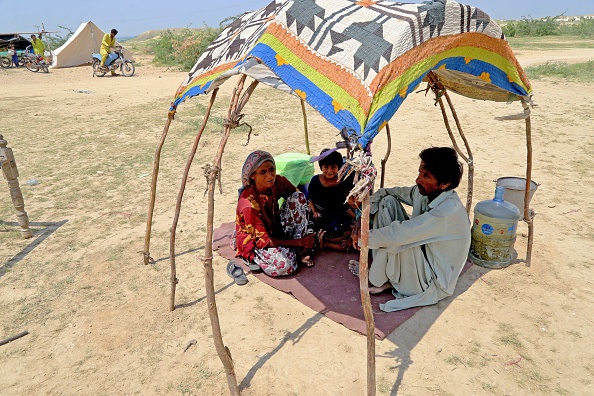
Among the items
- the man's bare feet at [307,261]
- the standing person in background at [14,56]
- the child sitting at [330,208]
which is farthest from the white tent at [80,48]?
the man's bare feet at [307,261]

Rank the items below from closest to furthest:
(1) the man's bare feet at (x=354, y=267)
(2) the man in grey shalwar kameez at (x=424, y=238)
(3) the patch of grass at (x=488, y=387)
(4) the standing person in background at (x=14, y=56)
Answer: (3) the patch of grass at (x=488, y=387), (2) the man in grey shalwar kameez at (x=424, y=238), (1) the man's bare feet at (x=354, y=267), (4) the standing person in background at (x=14, y=56)

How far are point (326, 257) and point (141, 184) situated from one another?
3058mm

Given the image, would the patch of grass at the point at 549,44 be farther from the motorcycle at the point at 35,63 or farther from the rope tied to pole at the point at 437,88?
the motorcycle at the point at 35,63

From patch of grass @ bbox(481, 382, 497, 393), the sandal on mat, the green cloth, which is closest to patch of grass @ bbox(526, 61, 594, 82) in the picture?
the green cloth

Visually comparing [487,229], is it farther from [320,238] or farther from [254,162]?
[254,162]

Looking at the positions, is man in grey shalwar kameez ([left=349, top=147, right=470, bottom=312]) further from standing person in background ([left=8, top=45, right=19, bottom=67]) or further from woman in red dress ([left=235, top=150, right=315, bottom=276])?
standing person in background ([left=8, top=45, right=19, bottom=67])

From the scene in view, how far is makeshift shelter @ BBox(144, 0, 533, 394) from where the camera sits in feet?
6.79

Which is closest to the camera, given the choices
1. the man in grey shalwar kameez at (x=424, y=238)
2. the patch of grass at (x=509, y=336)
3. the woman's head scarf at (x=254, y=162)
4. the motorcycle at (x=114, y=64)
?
the patch of grass at (x=509, y=336)

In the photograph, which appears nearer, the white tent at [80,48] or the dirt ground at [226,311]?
the dirt ground at [226,311]

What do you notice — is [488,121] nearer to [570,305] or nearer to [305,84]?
[570,305]

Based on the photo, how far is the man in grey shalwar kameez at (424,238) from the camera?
2.93m

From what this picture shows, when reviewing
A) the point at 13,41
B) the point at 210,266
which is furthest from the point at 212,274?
the point at 13,41

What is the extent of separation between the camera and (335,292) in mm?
3336

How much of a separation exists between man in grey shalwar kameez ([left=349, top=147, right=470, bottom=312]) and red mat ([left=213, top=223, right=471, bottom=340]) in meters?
0.10
